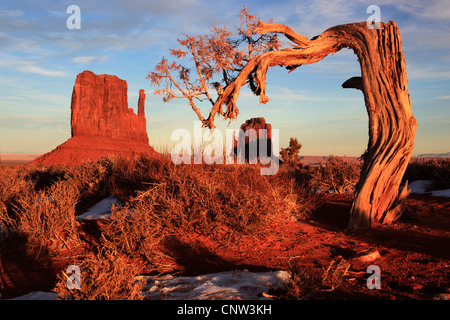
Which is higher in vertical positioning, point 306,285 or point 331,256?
point 306,285

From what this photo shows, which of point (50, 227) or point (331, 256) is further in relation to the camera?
point (50, 227)

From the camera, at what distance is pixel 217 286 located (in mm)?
4012

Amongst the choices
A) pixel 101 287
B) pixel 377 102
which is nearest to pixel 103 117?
pixel 377 102

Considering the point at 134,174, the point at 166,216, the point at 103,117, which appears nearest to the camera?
the point at 166,216

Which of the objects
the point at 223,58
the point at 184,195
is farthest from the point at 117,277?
the point at 223,58

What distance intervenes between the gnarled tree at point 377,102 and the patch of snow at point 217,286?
3.64 metres

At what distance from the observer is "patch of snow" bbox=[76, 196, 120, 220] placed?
26.2ft

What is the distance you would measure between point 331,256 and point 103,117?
82.4 metres

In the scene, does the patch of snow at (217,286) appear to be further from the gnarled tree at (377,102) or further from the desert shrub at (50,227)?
the gnarled tree at (377,102)

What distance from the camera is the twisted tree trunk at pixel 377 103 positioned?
717cm

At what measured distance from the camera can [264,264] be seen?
5.34 m

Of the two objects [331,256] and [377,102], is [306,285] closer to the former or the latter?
[331,256]

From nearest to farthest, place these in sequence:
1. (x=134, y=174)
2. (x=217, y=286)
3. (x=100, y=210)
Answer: (x=217, y=286), (x=100, y=210), (x=134, y=174)
